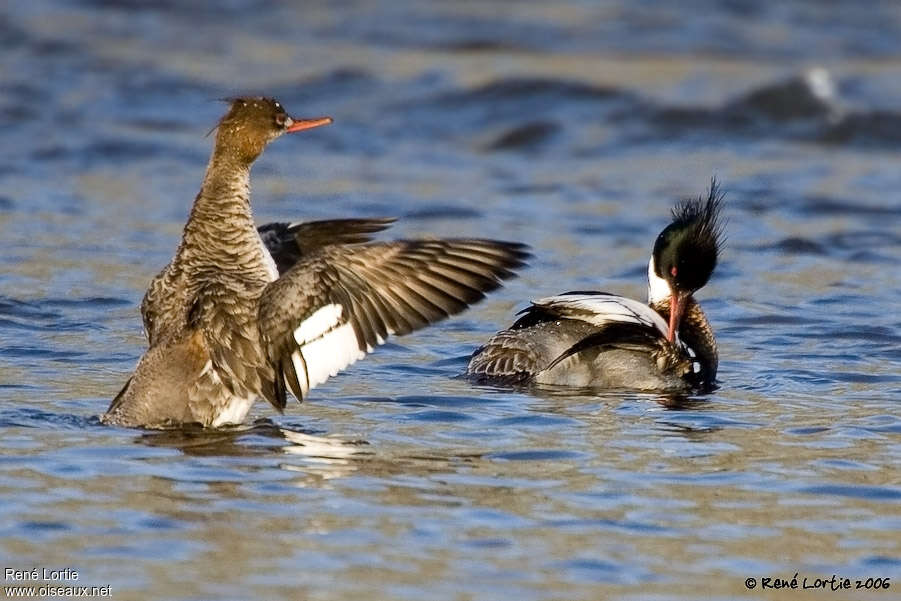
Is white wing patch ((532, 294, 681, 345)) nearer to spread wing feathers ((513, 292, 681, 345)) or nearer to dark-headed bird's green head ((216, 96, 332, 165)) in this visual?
spread wing feathers ((513, 292, 681, 345))

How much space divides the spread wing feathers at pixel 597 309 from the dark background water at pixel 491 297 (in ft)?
1.56

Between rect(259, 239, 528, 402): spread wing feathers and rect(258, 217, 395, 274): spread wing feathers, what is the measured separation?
122 cm

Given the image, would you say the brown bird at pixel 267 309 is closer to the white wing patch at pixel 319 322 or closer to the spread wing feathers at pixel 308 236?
the white wing patch at pixel 319 322

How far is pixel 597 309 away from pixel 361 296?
1704 millimetres

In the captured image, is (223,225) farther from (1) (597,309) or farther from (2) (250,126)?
(1) (597,309)

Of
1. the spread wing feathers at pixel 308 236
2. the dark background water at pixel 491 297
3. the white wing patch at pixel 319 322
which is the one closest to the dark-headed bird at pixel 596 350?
the dark background water at pixel 491 297

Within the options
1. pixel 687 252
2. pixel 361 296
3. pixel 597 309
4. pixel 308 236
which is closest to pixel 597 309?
pixel 597 309

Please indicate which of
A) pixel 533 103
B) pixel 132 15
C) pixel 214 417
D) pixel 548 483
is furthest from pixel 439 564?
pixel 132 15

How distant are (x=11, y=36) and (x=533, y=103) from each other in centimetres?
691

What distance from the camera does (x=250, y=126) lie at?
7848 millimetres

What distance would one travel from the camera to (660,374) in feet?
28.0

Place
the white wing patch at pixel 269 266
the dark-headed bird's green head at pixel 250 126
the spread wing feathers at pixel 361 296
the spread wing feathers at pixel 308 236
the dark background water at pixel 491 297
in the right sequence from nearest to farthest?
the dark background water at pixel 491 297 < the spread wing feathers at pixel 361 296 < the white wing patch at pixel 269 266 < the dark-headed bird's green head at pixel 250 126 < the spread wing feathers at pixel 308 236

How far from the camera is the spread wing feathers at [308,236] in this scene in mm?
8406

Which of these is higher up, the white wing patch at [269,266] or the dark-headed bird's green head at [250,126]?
the dark-headed bird's green head at [250,126]
